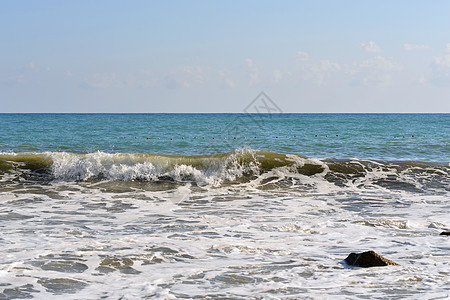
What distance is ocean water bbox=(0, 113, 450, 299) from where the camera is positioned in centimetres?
558

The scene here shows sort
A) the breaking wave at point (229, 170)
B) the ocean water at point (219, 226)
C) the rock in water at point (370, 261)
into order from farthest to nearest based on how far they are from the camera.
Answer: the breaking wave at point (229, 170) → the rock in water at point (370, 261) → the ocean water at point (219, 226)

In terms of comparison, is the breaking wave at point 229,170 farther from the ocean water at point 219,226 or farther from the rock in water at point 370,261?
the rock in water at point 370,261

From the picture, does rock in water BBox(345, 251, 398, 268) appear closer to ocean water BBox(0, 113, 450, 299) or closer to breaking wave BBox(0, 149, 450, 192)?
ocean water BBox(0, 113, 450, 299)

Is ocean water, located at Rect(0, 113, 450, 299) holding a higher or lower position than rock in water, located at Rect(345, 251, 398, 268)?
lower

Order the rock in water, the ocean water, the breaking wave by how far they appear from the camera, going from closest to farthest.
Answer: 1. the ocean water
2. the rock in water
3. the breaking wave

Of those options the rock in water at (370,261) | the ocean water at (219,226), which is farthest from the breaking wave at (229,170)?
the rock in water at (370,261)

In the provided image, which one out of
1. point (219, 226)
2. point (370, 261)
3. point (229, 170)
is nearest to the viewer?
point (370, 261)

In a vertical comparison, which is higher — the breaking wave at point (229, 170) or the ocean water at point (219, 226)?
the breaking wave at point (229, 170)

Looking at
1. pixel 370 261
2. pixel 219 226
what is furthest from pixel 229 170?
pixel 370 261

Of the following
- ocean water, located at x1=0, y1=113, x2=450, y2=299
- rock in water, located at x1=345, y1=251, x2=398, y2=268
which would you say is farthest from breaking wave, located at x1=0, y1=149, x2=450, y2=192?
rock in water, located at x1=345, y1=251, x2=398, y2=268

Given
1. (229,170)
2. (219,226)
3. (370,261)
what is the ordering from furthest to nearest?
1. (229,170)
2. (219,226)
3. (370,261)

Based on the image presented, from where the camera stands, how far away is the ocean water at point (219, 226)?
220 inches

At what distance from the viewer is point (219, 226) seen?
348 inches

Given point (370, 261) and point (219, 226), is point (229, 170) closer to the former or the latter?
point (219, 226)
